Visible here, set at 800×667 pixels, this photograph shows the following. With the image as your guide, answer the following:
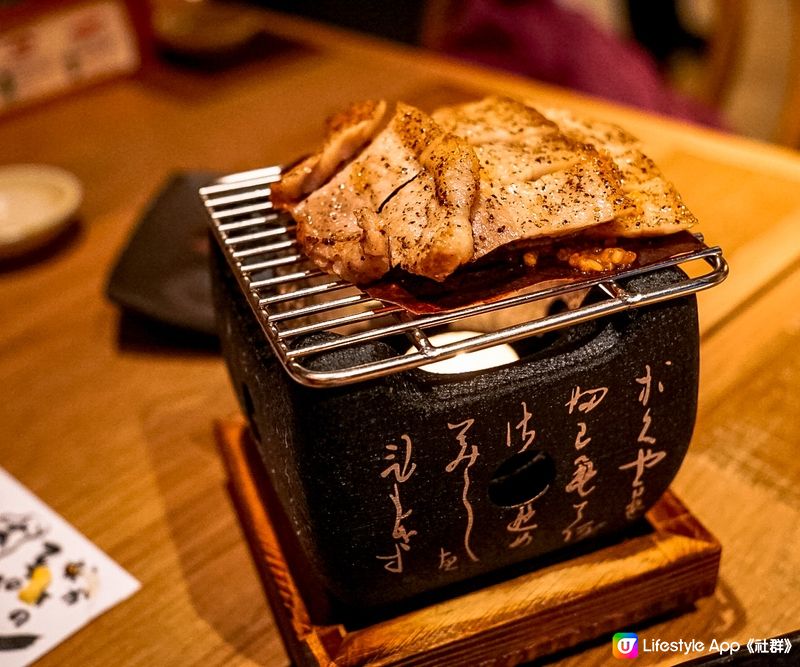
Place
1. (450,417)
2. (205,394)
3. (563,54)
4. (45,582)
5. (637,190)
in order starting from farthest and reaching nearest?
A: (563,54)
(205,394)
(45,582)
(637,190)
(450,417)

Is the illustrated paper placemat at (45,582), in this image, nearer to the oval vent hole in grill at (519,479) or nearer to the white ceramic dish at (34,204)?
the oval vent hole in grill at (519,479)

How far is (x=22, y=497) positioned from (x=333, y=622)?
0.67m

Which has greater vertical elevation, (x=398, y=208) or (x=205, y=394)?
(x=398, y=208)

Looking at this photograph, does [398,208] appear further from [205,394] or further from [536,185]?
[205,394]

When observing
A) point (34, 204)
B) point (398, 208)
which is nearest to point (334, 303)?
point (398, 208)

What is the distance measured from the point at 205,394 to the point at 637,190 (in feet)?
3.23

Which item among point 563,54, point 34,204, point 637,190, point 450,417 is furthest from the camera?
point 563,54

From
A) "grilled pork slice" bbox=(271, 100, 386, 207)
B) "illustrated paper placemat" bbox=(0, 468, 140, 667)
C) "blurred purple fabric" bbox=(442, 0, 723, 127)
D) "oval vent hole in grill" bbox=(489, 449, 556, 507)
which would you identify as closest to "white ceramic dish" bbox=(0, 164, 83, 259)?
"illustrated paper placemat" bbox=(0, 468, 140, 667)

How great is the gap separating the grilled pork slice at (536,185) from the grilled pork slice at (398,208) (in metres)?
0.04

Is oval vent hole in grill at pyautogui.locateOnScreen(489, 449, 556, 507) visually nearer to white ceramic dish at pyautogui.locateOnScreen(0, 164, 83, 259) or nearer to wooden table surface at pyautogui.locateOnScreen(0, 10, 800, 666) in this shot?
wooden table surface at pyautogui.locateOnScreen(0, 10, 800, 666)

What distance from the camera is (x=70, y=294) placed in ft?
6.38

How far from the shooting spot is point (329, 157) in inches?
41.3

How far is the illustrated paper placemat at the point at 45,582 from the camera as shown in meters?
1.16

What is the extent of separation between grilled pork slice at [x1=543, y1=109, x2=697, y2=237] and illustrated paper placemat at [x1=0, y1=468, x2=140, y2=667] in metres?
0.90
